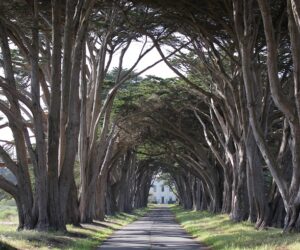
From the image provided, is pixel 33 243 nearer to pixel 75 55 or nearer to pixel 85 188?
pixel 75 55

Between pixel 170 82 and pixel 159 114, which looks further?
pixel 159 114

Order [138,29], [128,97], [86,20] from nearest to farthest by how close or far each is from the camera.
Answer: [86,20] → [138,29] → [128,97]

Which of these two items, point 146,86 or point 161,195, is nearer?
point 146,86

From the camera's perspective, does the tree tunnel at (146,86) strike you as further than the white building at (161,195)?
No

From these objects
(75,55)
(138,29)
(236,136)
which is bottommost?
(236,136)

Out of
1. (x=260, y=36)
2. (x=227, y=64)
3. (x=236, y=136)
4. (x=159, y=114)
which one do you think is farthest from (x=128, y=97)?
(x=260, y=36)

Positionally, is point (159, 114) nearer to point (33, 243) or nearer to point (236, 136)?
point (236, 136)

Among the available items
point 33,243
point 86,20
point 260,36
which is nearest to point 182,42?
point 260,36

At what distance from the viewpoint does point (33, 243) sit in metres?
14.3

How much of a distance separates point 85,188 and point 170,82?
8.78 m

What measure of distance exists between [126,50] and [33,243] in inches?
666

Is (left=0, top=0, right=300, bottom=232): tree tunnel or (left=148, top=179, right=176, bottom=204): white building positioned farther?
(left=148, top=179, right=176, bottom=204): white building

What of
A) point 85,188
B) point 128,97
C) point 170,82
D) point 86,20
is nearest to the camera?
point 86,20

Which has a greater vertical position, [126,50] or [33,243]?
[126,50]
